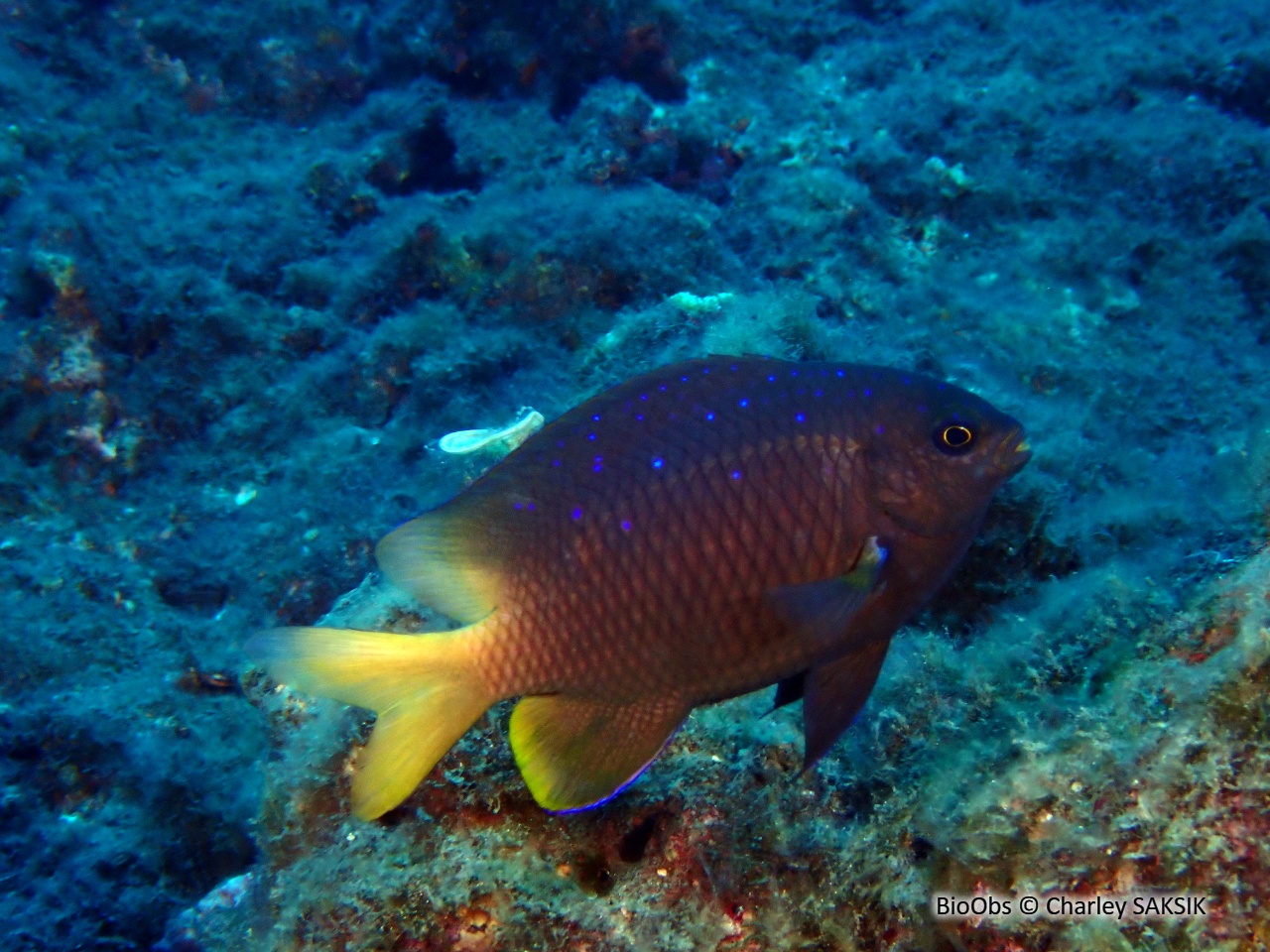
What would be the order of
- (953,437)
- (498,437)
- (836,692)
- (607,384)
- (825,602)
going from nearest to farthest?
(825,602), (836,692), (953,437), (498,437), (607,384)

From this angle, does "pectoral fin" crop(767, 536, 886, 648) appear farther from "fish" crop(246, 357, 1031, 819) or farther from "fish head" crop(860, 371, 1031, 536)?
"fish head" crop(860, 371, 1031, 536)

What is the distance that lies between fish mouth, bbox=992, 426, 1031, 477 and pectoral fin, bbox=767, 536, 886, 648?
1.68ft

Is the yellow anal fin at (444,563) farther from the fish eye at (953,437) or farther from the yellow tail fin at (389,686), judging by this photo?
the fish eye at (953,437)

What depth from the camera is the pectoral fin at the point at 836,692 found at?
5.97ft

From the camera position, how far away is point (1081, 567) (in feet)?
10.3

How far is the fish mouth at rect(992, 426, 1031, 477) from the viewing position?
1.99m

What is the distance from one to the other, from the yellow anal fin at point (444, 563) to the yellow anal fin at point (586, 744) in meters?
0.35

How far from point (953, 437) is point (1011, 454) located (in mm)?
179

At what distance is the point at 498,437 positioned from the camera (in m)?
3.67

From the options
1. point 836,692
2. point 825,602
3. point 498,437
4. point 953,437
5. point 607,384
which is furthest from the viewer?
point 607,384

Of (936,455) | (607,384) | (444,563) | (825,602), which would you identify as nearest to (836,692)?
(825,602)

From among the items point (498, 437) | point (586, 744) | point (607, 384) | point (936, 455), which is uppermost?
point (936, 455)

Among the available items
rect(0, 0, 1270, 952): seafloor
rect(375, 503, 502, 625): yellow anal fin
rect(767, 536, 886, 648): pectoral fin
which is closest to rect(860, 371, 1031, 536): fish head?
rect(767, 536, 886, 648): pectoral fin

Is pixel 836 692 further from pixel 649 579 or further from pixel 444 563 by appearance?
pixel 444 563
